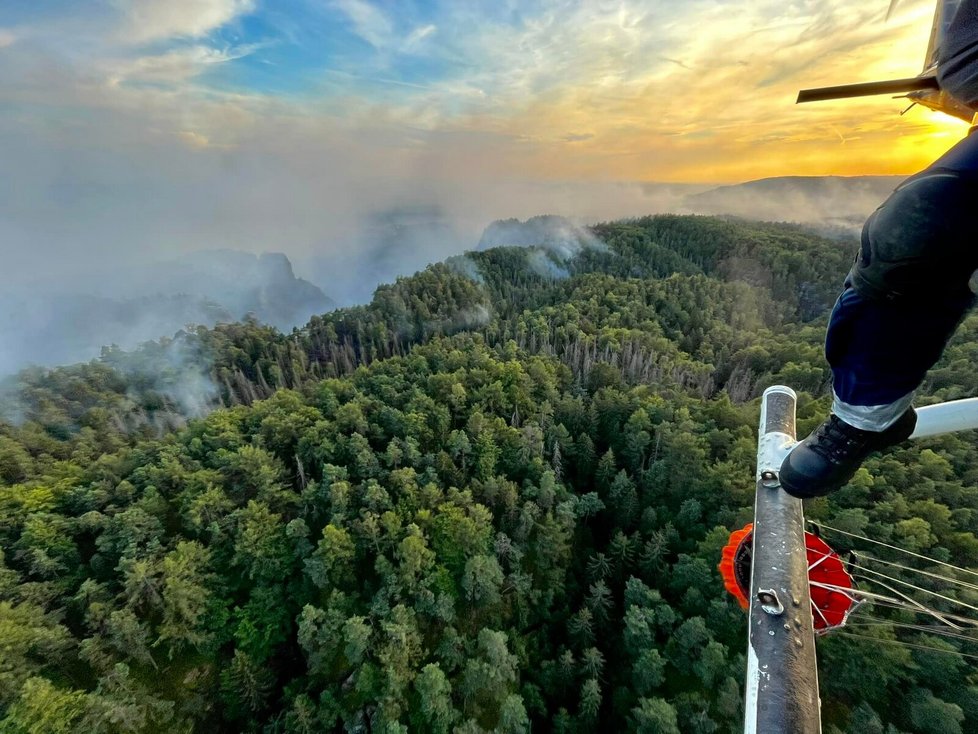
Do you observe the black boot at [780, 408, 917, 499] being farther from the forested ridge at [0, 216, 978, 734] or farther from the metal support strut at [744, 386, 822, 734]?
the forested ridge at [0, 216, 978, 734]

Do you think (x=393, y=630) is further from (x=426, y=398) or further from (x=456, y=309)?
(x=456, y=309)

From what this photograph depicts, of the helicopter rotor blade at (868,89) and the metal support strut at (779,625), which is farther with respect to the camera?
the metal support strut at (779,625)

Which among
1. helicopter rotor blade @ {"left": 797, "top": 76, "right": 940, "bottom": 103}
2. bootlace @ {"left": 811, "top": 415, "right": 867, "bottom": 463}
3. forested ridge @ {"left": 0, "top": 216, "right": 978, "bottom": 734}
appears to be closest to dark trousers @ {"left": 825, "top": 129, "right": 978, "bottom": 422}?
bootlace @ {"left": 811, "top": 415, "right": 867, "bottom": 463}

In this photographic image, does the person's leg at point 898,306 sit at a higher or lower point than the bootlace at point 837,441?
higher

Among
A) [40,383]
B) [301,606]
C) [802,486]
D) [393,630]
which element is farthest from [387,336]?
[802,486]

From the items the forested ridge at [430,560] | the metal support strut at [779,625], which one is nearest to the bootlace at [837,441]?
the metal support strut at [779,625]

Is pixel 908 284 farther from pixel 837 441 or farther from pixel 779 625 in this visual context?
pixel 779 625

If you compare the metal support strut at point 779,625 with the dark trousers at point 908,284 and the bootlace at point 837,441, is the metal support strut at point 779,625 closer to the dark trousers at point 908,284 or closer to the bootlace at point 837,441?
the bootlace at point 837,441
